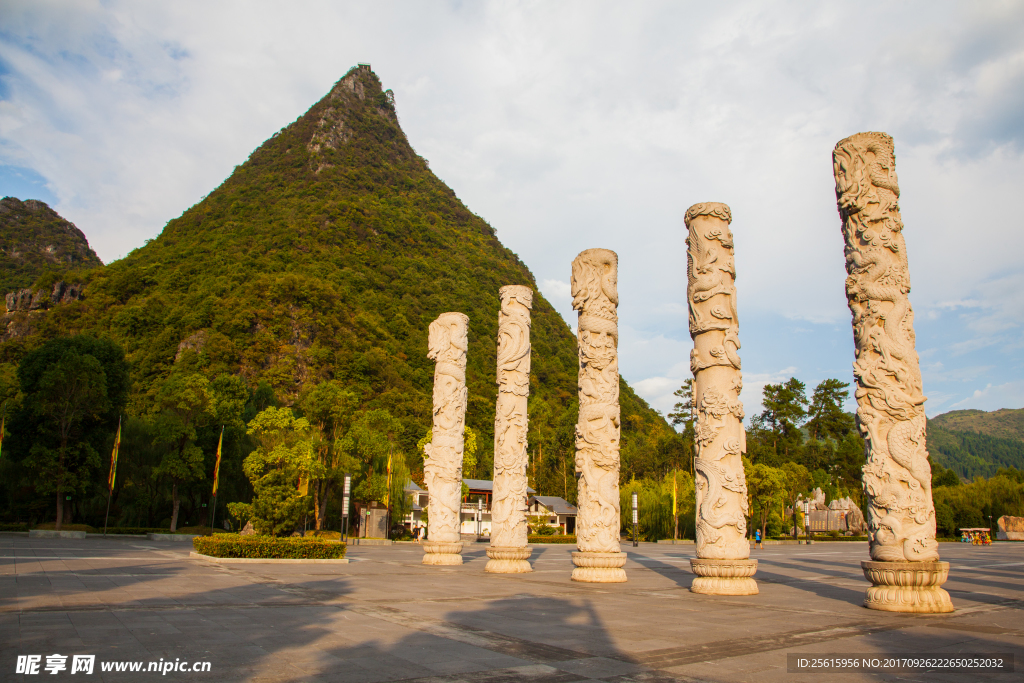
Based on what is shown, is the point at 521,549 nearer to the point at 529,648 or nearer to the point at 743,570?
the point at 743,570

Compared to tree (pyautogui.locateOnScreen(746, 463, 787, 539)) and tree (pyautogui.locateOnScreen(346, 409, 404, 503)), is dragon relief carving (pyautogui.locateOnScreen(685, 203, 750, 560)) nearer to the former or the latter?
tree (pyautogui.locateOnScreen(346, 409, 404, 503))

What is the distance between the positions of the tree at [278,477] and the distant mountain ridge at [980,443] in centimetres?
12201

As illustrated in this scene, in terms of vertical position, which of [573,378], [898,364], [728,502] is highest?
[573,378]

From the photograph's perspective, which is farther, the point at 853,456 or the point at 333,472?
the point at 853,456

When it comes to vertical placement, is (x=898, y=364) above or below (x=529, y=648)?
above

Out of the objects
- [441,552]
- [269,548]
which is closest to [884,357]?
[441,552]

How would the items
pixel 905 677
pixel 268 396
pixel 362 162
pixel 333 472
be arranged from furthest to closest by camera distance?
1. pixel 362 162
2. pixel 268 396
3. pixel 333 472
4. pixel 905 677

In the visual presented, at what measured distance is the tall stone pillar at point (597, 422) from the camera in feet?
43.5

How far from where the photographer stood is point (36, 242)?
81125mm

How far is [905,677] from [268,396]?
4274 centimetres

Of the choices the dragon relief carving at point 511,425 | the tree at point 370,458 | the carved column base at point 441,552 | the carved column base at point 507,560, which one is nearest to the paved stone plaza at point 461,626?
the carved column base at point 507,560

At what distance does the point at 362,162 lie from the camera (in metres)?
108

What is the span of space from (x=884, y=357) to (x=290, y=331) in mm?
54166

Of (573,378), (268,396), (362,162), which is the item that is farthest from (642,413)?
(362,162)
